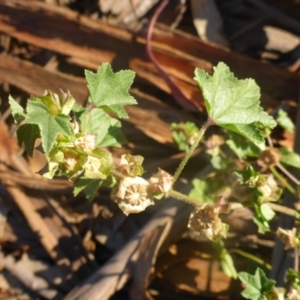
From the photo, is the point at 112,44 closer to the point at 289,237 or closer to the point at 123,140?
the point at 123,140

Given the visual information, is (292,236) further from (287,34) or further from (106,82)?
(287,34)

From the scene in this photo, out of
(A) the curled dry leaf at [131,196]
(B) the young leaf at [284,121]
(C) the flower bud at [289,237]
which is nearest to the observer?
(A) the curled dry leaf at [131,196]

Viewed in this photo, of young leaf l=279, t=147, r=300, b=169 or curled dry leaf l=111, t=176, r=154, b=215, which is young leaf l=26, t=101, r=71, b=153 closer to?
curled dry leaf l=111, t=176, r=154, b=215

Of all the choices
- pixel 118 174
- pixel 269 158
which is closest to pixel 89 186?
pixel 118 174

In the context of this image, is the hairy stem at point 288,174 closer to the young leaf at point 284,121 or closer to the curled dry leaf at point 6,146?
the young leaf at point 284,121

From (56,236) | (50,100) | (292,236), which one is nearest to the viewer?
(50,100)

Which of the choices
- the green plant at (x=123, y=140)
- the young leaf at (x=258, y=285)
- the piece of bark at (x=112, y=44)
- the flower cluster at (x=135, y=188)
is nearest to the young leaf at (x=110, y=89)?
the green plant at (x=123, y=140)

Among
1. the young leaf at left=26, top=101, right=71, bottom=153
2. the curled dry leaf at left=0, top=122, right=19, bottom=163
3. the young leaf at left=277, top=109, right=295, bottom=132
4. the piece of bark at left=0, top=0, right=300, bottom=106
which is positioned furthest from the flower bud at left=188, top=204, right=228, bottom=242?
the curled dry leaf at left=0, top=122, right=19, bottom=163

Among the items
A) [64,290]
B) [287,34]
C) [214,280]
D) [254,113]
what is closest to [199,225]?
[254,113]
